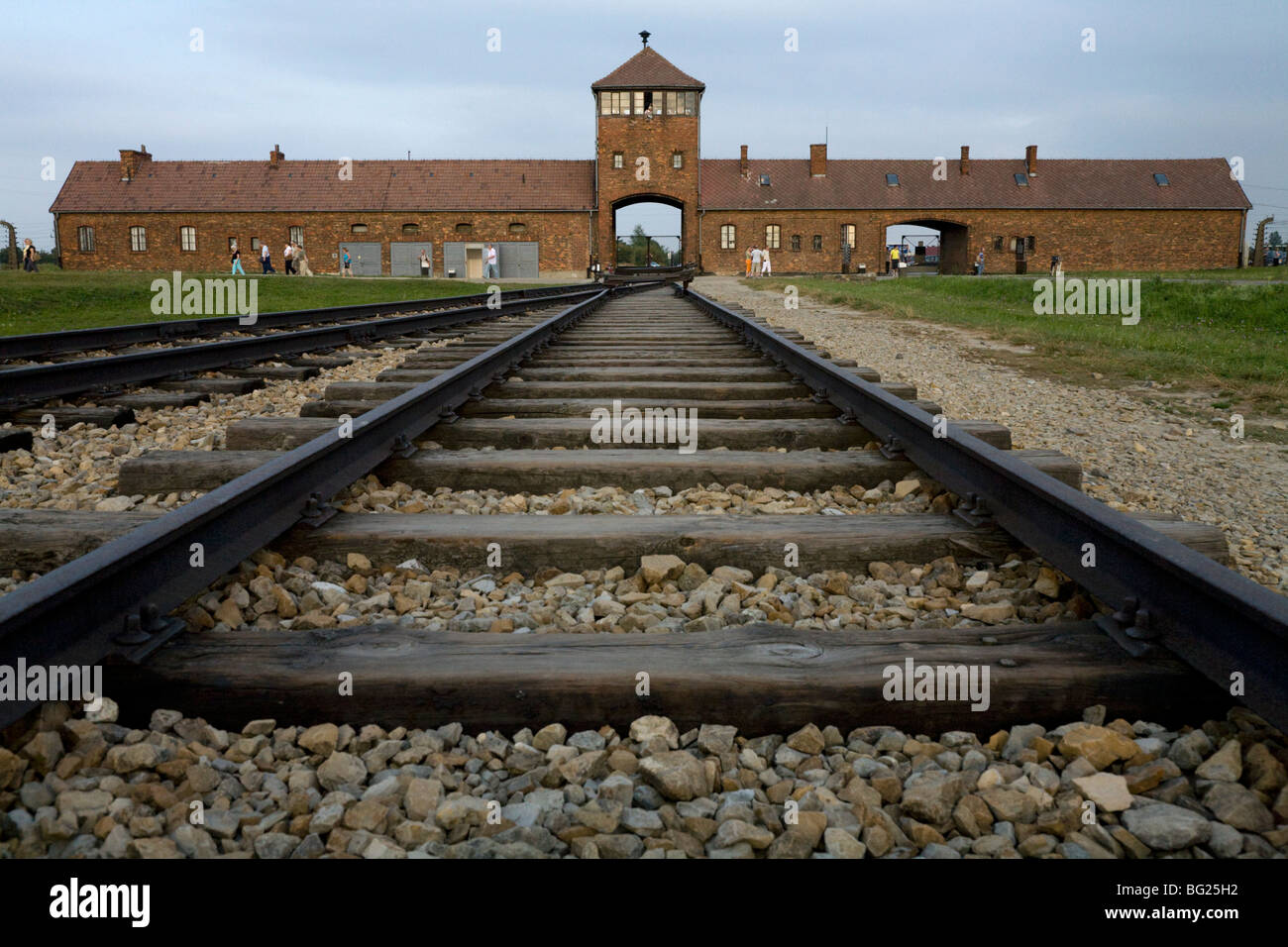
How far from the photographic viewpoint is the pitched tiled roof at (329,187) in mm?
47031

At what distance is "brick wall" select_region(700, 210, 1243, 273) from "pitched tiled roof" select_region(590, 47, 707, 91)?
760 centimetres

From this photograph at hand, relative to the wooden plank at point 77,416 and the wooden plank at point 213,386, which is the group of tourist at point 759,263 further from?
the wooden plank at point 77,416

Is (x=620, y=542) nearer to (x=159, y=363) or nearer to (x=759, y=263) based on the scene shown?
(x=159, y=363)

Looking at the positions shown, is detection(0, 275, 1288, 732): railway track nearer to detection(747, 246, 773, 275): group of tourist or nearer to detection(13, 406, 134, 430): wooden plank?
detection(13, 406, 134, 430): wooden plank

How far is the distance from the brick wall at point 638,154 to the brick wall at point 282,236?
71.7 inches

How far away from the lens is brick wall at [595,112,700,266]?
4547 cm

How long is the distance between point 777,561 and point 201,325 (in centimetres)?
767

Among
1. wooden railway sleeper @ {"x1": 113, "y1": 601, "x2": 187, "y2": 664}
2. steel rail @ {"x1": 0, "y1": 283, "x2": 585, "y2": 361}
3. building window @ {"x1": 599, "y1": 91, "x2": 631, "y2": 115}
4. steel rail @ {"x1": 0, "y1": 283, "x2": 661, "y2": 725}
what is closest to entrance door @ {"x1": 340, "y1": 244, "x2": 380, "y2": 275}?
building window @ {"x1": 599, "y1": 91, "x2": 631, "y2": 115}

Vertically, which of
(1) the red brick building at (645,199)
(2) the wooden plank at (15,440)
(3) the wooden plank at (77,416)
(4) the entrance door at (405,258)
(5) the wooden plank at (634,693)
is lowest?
(5) the wooden plank at (634,693)

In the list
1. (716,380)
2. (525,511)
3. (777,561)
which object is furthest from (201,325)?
(777,561)

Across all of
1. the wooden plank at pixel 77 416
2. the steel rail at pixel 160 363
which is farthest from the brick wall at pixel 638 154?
the wooden plank at pixel 77 416
